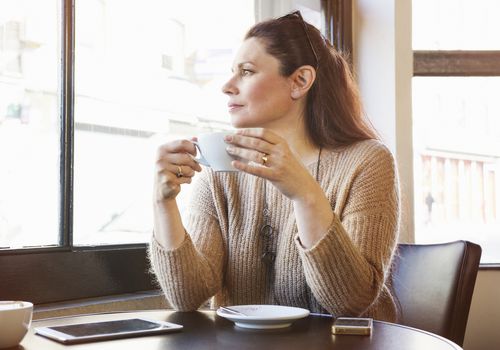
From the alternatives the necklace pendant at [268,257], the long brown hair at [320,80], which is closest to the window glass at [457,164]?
the long brown hair at [320,80]

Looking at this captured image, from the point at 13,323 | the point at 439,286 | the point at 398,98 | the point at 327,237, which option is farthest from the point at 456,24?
the point at 13,323

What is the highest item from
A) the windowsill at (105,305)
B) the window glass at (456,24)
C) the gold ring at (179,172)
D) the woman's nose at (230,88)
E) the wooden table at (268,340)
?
the window glass at (456,24)

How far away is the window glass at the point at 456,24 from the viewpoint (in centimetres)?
269

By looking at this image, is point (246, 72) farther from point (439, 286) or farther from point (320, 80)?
point (439, 286)

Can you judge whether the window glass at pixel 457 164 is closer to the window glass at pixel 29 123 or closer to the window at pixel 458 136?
the window at pixel 458 136

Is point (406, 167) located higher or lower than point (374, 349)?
higher

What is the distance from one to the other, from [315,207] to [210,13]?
1.24 meters

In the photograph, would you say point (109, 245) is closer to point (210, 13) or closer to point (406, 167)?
point (210, 13)

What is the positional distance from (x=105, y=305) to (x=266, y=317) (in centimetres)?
80

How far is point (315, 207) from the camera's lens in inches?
52.5

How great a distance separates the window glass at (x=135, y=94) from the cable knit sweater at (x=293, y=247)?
14.1 inches

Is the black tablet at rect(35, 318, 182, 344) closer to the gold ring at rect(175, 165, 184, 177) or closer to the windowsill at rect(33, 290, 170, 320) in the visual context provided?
the gold ring at rect(175, 165, 184, 177)

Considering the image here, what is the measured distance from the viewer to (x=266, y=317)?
1138 mm

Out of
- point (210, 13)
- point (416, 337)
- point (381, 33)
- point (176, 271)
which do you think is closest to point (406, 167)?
point (381, 33)
